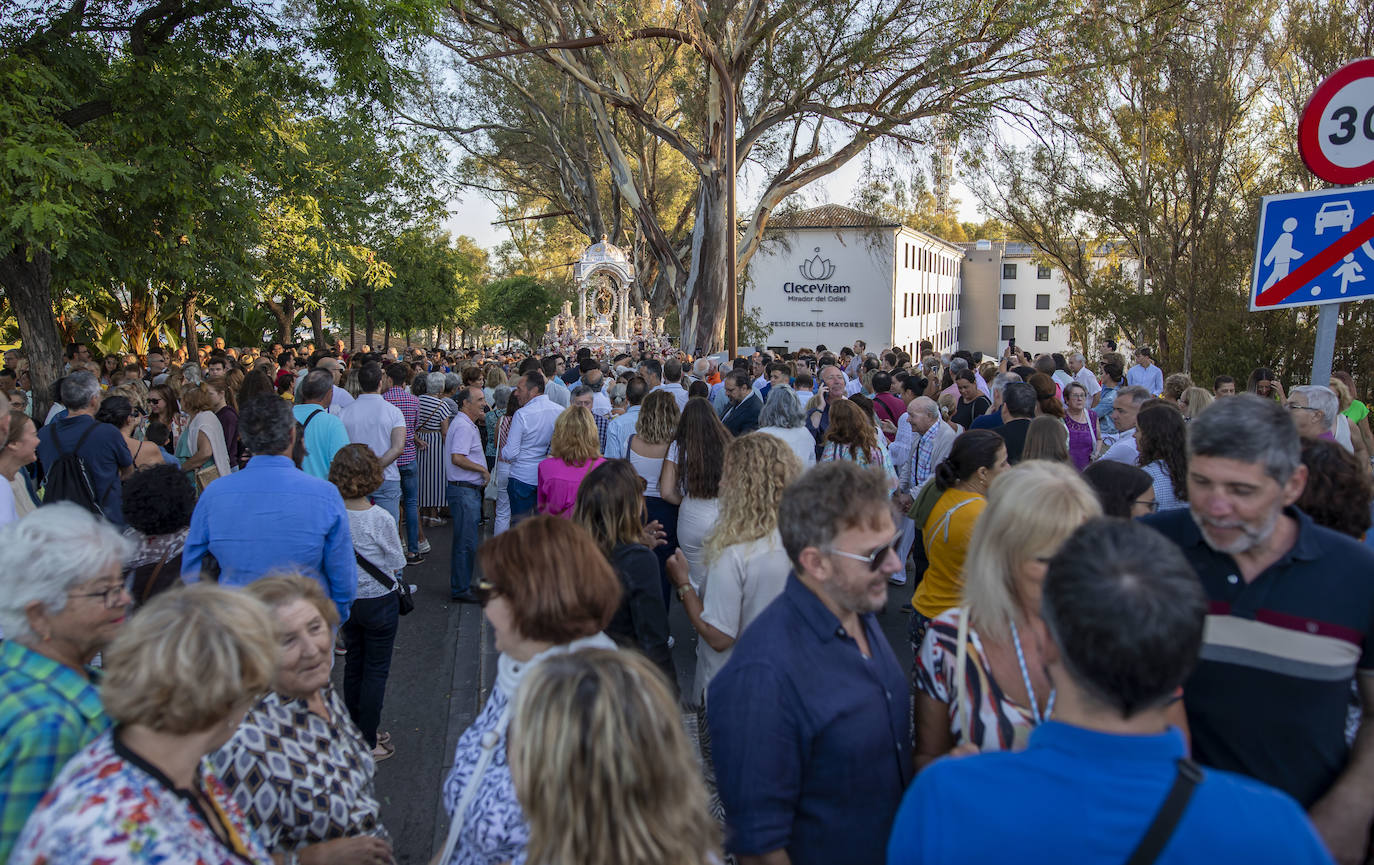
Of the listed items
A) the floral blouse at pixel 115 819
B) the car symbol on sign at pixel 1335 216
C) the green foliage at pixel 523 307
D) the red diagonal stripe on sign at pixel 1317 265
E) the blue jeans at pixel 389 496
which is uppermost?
the green foliage at pixel 523 307

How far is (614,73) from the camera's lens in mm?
20625

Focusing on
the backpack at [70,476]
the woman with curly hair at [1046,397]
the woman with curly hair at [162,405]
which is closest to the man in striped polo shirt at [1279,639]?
the woman with curly hair at [1046,397]

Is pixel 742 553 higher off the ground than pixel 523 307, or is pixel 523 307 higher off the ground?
pixel 523 307

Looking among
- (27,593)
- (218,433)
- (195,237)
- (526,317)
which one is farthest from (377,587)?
(526,317)

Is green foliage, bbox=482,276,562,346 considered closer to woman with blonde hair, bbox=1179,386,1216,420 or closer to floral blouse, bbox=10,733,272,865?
woman with blonde hair, bbox=1179,386,1216,420

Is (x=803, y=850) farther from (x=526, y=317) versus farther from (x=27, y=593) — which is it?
(x=526, y=317)

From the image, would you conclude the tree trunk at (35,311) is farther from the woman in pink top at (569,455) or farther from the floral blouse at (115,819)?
the floral blouse at (115,819)

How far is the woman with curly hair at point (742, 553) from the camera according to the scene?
3.61 metres

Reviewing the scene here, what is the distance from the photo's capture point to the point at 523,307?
2331 inches

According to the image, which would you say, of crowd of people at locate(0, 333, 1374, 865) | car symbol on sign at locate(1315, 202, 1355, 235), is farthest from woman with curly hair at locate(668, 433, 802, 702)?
car symbol on sign at locate(1315, 202, 1355, 235)

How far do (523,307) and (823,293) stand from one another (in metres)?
19.6

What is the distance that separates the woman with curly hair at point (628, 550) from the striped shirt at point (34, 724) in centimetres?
185

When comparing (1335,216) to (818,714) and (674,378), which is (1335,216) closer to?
(818,714)

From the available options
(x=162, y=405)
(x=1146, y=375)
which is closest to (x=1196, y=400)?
(x=1146, y=375)
